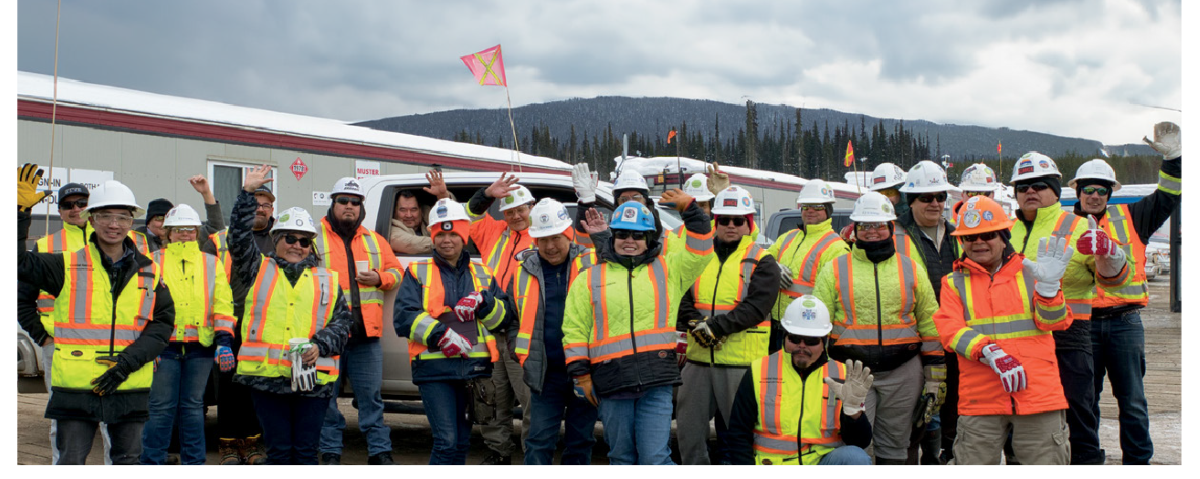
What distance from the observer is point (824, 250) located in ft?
19.5

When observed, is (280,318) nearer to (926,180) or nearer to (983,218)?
(983,218)

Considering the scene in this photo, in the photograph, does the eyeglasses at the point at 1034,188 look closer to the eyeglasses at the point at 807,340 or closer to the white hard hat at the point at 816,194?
the white hard hat at the point at 816,194

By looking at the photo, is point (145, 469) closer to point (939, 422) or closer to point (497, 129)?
point (939, 422)

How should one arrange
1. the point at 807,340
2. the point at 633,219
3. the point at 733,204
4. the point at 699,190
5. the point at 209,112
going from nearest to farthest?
1. the point at 807,340
2. the point at 633,219
3. the point at 733,204
4. the point at 699,190
5. the point at 209,112

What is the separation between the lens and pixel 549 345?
535 cm

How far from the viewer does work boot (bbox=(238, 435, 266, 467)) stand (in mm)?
6275

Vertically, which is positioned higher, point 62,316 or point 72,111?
point 72,111

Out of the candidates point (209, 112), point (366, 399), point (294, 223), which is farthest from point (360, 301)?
point (209, 112)

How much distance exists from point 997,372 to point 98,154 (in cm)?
1105

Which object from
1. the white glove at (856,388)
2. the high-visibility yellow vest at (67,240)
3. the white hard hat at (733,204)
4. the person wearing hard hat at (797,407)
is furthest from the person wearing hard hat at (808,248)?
the high-visibility yellow vest at (67,240)

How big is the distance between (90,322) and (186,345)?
1164 millimetres

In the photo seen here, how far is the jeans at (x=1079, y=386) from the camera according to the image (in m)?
5.14

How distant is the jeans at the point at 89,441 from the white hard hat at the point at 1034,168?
5270 mm
